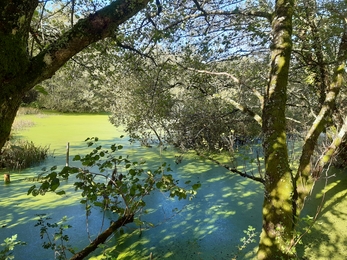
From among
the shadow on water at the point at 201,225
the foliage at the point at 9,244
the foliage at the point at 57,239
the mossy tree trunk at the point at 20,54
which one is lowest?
the shadow on water at the point at 201,225

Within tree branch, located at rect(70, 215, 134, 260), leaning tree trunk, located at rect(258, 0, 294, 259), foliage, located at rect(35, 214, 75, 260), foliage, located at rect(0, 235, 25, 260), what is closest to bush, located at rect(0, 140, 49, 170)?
foliage, located at rect(35, 214, 75, 260)

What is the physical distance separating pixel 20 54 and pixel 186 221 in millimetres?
2858

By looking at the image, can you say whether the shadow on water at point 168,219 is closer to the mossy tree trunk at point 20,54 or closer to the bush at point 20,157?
the bush at point 20,157

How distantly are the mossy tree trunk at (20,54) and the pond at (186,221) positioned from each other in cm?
209

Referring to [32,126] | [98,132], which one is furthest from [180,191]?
[32,126]

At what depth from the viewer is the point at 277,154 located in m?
1.96

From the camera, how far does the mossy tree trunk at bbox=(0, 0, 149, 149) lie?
77 centimetres

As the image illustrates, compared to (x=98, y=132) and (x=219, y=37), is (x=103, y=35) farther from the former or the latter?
(x=98, y=132)

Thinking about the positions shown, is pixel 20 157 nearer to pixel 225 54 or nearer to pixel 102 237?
pixel 102 237

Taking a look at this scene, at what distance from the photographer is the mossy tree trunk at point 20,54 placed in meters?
0.77

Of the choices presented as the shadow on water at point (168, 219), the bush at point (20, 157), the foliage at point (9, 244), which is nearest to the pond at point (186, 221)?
the shadow on water at point (168, 219)

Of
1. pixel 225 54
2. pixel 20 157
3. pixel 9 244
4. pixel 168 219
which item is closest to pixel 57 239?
pixel 9 244

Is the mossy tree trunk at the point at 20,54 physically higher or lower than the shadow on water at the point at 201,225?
higher

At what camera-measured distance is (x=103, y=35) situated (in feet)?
3.26
